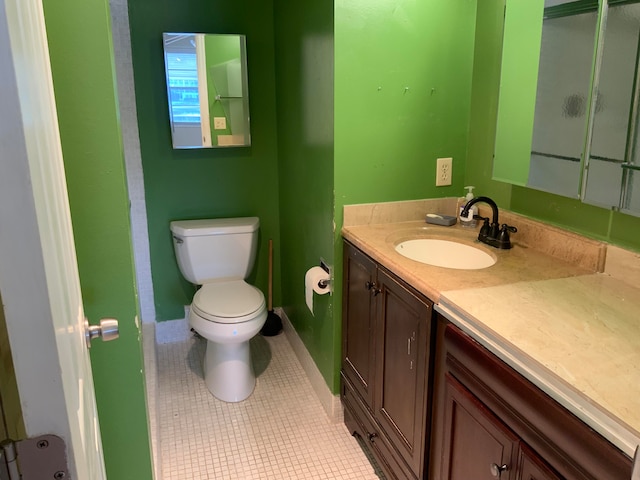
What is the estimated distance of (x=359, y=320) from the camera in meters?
2.05

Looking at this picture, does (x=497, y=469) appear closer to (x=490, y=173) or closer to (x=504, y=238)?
(x=504, y=238)

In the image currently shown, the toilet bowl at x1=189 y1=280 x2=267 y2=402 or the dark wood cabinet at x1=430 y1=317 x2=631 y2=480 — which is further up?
the dark wood cabinet at x1=430 y1=317 x2=631 y2=480

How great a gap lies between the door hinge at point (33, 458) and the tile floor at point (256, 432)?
5.43 ft

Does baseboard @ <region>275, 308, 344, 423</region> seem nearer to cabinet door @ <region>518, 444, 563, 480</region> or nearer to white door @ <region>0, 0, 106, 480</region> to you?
cabinet door @ <region>518, 444, 563, 480</region>

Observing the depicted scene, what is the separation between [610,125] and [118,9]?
2.28 m

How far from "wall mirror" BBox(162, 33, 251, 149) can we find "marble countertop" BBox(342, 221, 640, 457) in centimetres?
130

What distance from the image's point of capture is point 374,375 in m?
1.95

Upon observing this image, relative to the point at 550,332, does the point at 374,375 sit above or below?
below

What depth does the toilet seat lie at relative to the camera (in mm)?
2400

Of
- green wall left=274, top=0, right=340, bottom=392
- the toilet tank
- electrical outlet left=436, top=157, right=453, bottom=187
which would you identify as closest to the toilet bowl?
the toilet tank

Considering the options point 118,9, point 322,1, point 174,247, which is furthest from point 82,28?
point 174,247

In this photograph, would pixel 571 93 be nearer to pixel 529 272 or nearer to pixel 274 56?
pixel 529 272

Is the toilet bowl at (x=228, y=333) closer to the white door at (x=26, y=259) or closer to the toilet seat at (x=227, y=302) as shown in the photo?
the toilet seat at (x=227, y=302)

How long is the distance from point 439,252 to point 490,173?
39cm
